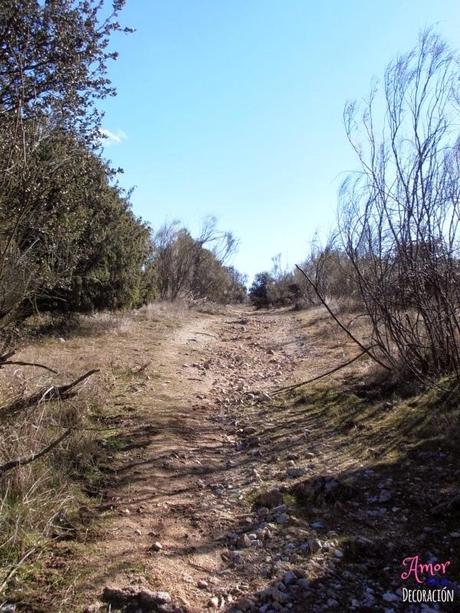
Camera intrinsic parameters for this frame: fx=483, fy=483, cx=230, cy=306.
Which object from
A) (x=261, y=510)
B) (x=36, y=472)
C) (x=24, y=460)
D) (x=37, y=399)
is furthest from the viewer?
(x=37, y=399)

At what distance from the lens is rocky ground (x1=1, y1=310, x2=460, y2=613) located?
2.72 meters

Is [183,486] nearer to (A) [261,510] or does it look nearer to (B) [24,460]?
(A) [261,510]

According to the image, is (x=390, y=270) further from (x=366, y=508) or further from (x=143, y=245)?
(x=143, y=245)

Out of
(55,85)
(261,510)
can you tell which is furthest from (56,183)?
(261,510)

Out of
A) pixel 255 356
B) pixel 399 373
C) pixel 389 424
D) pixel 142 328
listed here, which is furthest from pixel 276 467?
pixel 142 328

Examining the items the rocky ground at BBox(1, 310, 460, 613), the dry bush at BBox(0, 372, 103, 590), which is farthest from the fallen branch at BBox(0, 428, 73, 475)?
the rocky ground at BBox(1, 310, 460, 613)

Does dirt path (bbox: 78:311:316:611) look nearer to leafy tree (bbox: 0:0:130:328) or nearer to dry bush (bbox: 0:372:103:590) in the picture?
dry bush (bbox: 0:372:103:590)

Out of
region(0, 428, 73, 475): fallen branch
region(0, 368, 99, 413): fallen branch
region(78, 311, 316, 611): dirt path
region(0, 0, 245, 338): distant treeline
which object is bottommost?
region(78, 311, 316, 611): dirt path

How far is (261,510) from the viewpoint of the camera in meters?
3.74

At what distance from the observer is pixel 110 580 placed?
8.98ft

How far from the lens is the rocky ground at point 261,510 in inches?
107

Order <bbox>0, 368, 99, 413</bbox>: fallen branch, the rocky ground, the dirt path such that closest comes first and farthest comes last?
the rocky ground → the dirt path → <bbox>0, 368, 99, 413</bbox>: fallen branch

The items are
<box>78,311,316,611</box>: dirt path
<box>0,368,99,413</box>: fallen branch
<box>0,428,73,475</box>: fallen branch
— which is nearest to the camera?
<box>78,311,316,611</box>: dirt path

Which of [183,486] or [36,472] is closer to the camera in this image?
[36,472]
